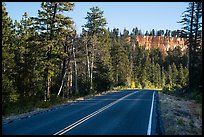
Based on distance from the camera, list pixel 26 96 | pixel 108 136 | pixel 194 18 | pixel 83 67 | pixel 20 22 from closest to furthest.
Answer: pixel 108 136 < pixel 26 96 < pixel 20 22 < pixel 194 18 < pixel 83 67

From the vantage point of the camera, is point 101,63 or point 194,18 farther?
point 101,63

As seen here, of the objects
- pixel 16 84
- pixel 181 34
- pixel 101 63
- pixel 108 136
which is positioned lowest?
pixel 108 136

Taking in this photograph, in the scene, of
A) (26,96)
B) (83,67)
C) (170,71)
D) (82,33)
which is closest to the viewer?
(26,96)

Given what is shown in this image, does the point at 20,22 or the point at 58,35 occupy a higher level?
the point at 20,22

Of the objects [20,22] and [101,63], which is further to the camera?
[101,63]

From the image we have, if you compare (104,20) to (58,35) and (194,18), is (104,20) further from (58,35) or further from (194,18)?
(58,35)

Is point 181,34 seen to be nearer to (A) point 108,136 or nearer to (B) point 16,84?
(B) point 16,84

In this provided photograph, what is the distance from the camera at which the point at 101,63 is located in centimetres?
5647

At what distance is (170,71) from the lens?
133625mm

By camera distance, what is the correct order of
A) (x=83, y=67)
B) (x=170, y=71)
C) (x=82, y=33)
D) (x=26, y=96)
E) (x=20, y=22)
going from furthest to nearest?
(x=170, y=71) → (x=83, y=67) → (x=82, y=33) → (x=20, y=22) → (x=26, y=96)

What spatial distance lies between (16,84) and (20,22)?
10.00m

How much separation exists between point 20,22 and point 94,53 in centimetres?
1742

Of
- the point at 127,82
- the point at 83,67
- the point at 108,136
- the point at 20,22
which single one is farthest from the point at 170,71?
the point at 108,136

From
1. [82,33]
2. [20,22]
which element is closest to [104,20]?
Answer: [82,33]
